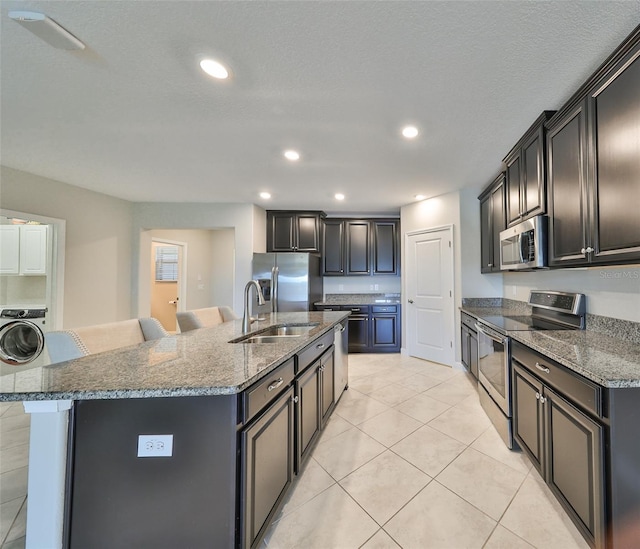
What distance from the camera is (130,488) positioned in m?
1.00

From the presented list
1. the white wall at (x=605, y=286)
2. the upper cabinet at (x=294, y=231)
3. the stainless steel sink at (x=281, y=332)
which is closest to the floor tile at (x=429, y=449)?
the stainless steel sink at (x=281, y=332)

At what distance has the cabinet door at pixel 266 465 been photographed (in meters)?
1.06

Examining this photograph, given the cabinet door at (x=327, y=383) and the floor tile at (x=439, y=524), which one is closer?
the floor tile at (x=439, y=524)

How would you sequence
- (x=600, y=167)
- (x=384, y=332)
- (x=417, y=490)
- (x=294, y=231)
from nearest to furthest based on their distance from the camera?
1. (x=600, y=167)
2. (x=417, y=490)
3. (x=384, y=332)
4. (x=294, y=231)

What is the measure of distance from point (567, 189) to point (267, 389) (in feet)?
7.20

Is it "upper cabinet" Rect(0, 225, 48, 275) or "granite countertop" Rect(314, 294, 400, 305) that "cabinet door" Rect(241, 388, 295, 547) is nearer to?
"granite countertop" Rect(314, 294, 400, 305)

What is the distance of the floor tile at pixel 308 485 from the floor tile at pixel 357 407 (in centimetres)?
66

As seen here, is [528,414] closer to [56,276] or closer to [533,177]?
[533,177]

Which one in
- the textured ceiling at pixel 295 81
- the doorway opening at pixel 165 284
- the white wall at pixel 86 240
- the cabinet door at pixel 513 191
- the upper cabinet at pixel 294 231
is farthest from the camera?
the doorway opening at pixel 165 284

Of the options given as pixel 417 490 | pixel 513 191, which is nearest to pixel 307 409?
pixel 417 490

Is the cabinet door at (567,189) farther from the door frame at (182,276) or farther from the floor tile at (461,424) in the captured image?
the door frame at (182,276)

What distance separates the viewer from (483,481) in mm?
1666

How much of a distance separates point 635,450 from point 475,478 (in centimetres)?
89

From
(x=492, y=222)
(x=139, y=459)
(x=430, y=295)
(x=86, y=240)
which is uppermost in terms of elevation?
(x=492, y=222)
